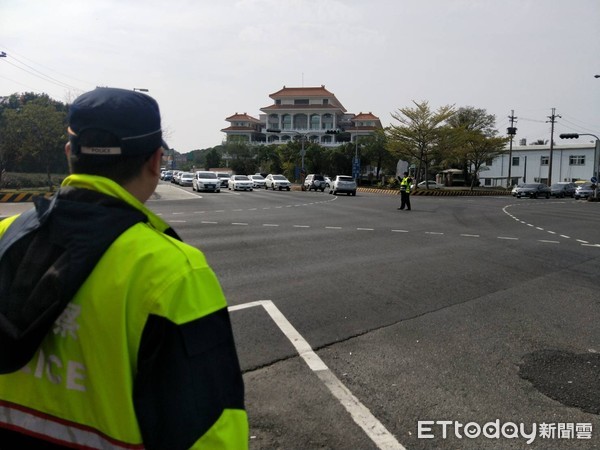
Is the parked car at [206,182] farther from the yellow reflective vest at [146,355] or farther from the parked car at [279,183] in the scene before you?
the yellow reflective vest at [146,355]

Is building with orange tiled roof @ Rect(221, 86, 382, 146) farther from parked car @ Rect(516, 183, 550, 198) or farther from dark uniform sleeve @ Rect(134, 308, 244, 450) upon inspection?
dark uniform sleeve @ Rect(134, 308, 244, 450)

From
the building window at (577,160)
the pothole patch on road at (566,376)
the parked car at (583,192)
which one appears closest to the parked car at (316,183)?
the parked car at (583,192)

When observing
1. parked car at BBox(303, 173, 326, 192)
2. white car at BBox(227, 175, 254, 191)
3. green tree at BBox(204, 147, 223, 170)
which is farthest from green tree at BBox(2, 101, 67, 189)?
green tree at BBox(204, 147, 223, 170)

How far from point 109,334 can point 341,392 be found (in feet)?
8.92

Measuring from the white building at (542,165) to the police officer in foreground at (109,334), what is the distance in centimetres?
6908

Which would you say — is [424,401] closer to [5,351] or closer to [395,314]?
[395,314]

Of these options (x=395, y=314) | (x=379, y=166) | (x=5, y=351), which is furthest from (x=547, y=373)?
(x=379, y=166)

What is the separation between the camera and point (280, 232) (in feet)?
42.0

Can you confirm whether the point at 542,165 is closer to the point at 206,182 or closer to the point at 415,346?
the point at 206,182

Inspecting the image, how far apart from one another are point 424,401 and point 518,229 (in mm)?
12814

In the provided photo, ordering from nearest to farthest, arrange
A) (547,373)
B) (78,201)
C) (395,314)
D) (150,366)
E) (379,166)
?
(150,366)
(78,201)
(547,373)
(395,314)
(379,166)

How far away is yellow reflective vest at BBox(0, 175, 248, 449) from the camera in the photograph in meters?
1.14

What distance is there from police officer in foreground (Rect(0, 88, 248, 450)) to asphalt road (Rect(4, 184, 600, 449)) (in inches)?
73.2

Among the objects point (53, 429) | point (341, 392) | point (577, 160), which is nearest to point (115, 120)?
point (53, 429)
